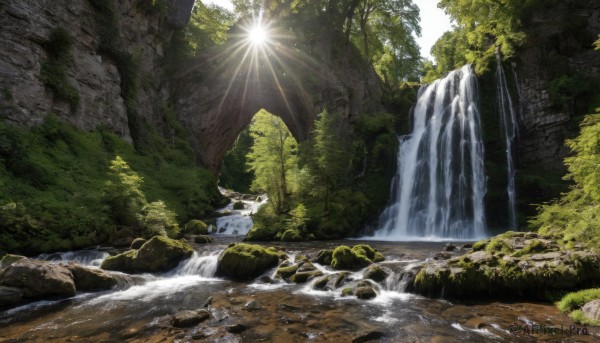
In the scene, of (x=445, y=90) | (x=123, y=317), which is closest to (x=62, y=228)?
(x=123, y=317)

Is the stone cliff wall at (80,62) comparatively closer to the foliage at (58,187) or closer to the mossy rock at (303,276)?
the foliage at (58,187)

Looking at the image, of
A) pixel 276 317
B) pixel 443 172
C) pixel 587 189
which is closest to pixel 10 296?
pixel 276 317

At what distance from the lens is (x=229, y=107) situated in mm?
40344

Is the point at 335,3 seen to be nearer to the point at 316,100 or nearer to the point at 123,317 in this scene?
the point at 316,100

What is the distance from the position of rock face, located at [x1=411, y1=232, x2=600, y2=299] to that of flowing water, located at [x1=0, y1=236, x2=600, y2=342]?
473mm

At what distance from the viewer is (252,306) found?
8.34m

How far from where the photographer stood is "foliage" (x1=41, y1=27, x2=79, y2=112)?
21219mm

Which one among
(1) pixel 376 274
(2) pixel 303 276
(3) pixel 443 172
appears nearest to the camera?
(1) pixel 376 274

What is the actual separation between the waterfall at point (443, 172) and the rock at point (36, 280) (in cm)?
1837

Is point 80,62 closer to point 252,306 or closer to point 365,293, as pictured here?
point 252,306

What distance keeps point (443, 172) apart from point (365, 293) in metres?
18.9

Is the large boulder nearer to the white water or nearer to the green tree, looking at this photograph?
the green tree

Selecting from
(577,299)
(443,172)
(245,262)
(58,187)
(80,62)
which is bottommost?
(245,262)

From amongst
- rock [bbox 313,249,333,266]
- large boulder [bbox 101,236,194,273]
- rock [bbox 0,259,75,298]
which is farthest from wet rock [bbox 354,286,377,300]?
rock [bbox 0,259,75,298]
